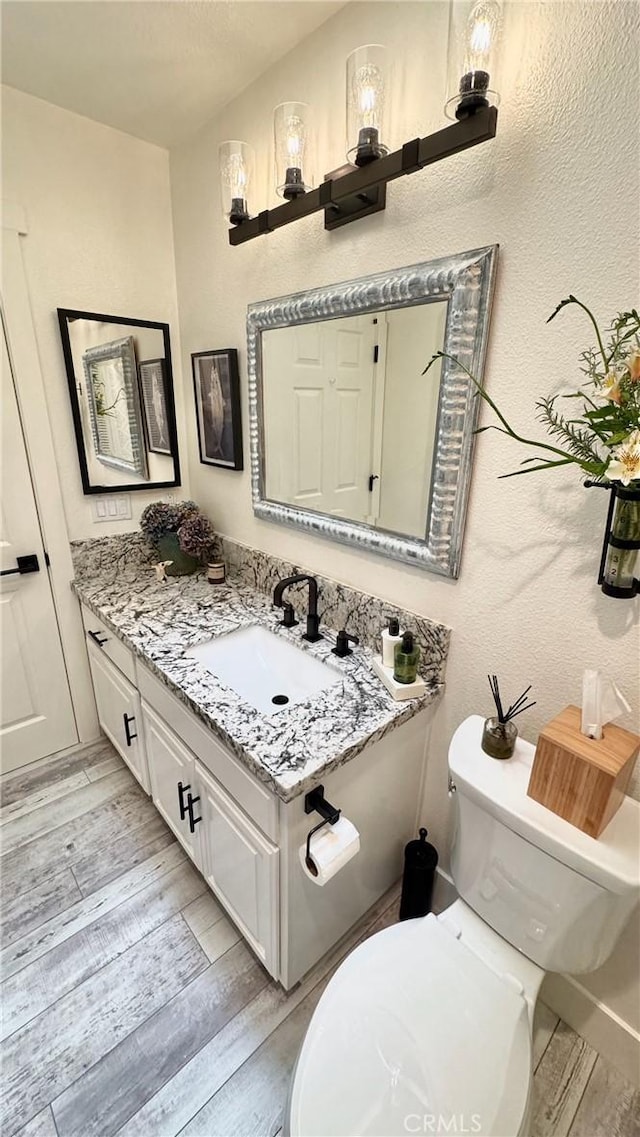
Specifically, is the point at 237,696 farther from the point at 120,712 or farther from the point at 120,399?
the point at 120,399

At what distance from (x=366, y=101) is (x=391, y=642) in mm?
1232

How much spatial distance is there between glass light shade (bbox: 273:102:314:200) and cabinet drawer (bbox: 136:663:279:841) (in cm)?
140

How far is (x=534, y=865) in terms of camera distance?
895mm

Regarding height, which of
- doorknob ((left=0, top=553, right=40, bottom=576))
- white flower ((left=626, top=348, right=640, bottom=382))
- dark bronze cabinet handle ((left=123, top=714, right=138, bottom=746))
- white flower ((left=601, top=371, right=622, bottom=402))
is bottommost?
dark bronze cabinet handle ((left=123, top=714, right=138, bottom=746))

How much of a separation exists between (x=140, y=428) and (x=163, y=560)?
564 mm

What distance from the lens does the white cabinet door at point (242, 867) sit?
41.8 inches

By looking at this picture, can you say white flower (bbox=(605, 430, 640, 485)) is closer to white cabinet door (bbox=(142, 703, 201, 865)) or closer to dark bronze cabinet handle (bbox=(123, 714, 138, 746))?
white cabinet door (bbox=(142, 703, 201, 865))

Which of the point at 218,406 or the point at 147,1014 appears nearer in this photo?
the point at 147,1014

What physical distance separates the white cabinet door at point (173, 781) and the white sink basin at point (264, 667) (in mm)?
238

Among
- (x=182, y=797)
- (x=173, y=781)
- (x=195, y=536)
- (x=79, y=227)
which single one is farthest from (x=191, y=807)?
(x=79, y=227)

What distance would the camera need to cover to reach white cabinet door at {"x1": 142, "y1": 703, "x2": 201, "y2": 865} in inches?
52.0

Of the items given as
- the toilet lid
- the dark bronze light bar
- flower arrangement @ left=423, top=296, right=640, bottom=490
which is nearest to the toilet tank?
the toilet lid

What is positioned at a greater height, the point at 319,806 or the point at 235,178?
the point at 235,178

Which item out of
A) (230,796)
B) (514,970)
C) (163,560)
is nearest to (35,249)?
(163,560)
